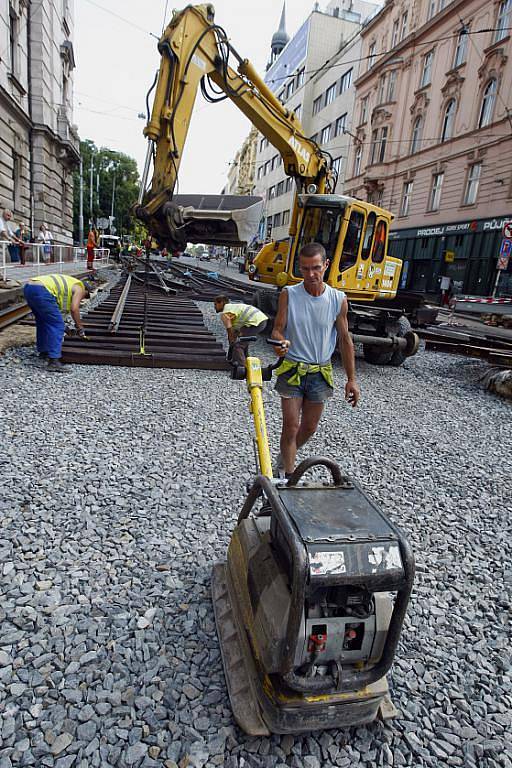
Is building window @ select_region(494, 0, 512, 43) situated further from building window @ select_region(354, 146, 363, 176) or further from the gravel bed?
the gravel bed

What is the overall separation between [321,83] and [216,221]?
4584cm

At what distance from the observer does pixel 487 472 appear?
493 cm

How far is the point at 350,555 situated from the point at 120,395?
495 centimetres

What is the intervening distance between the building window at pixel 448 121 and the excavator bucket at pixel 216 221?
22.8 m

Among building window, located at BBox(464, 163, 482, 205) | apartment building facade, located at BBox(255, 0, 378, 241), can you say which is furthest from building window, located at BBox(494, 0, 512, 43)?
apartment building facade, located at BBox(255, 0, 378, 241)

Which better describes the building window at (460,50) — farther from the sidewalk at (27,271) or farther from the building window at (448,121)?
the sidewalk at (27,271)

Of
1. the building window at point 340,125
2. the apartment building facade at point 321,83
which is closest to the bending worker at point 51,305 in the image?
the apartment building facade at point 321,83

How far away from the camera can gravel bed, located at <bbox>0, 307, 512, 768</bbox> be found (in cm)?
198

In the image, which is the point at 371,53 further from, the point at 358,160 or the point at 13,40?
the point at 13,40

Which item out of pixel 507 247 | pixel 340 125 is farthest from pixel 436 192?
pixel 340 125

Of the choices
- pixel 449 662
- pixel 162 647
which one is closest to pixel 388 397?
pixel 449 662

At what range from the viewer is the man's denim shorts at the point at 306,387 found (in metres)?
3.74

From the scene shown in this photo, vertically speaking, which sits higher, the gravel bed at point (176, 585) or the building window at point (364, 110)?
the building window at point (364, 110)

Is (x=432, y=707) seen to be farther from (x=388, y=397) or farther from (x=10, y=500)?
(x=388, y=397)
